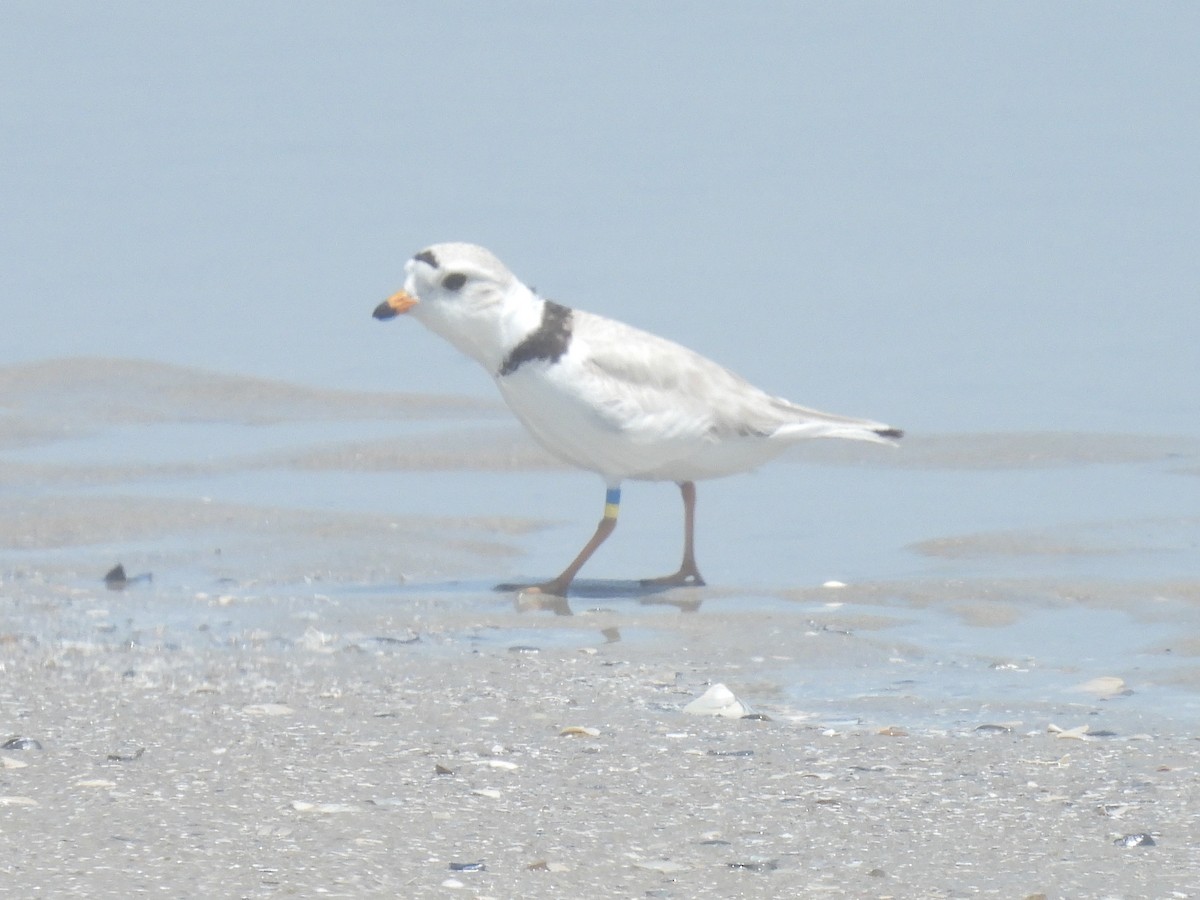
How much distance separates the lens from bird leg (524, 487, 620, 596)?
6648mm

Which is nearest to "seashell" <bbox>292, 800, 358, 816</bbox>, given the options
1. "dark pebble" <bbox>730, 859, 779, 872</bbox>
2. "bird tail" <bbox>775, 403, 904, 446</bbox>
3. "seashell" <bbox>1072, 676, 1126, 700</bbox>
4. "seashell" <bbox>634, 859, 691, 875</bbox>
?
"seashell" <bbox>634, 859, 691, 875</bbox>

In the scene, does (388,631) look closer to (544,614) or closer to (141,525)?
(544,614)

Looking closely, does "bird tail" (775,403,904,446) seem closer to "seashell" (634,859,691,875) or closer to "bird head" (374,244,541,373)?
"bird head" (374,244,541,373)

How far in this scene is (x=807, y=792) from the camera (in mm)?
4289

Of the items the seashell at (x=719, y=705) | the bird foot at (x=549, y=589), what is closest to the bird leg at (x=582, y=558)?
the bird foot at (x=549, y=589)

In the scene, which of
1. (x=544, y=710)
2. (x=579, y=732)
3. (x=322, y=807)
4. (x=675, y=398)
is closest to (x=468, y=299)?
(x=675, y=398)

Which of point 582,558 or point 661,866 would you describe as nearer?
point 661,866

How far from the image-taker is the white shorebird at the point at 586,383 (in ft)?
21.9

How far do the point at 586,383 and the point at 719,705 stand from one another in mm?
1875

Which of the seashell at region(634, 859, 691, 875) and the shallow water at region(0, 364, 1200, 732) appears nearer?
the seashell at region(634, 859, 691, 875)

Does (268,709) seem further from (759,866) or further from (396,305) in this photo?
(396,305)

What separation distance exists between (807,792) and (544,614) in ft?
7.11

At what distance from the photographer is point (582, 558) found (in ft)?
22.0

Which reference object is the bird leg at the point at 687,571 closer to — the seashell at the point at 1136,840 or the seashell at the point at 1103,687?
the seashell at the point at 1103,687
